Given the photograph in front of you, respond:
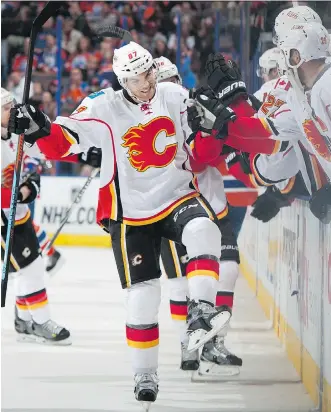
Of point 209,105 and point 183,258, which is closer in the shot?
point 209,105

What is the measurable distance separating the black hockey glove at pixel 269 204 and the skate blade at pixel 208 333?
42.6 inches

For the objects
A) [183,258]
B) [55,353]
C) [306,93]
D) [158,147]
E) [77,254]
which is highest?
[306,93]

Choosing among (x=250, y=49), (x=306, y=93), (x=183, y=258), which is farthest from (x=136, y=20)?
(x=306, y=93)

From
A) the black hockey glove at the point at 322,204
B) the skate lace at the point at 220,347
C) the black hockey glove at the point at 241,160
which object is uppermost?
the black hockey glove at the point at 322,204

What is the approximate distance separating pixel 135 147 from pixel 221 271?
0.84m

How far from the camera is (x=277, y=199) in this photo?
373cm

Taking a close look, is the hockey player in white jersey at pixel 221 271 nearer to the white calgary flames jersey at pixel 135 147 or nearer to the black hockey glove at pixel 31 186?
the white calgary flames jersey at pixel 135 147

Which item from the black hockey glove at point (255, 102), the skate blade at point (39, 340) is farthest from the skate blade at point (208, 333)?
the skate blade at point (39, 340)

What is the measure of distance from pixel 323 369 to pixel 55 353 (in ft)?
4.59

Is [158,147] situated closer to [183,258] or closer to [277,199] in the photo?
[183,258]

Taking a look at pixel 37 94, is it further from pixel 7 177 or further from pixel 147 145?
pixel 147 145

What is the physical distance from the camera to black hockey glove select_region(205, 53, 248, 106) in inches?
121

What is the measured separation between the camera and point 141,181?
3025 millimetres

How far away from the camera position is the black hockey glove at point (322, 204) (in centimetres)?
278
